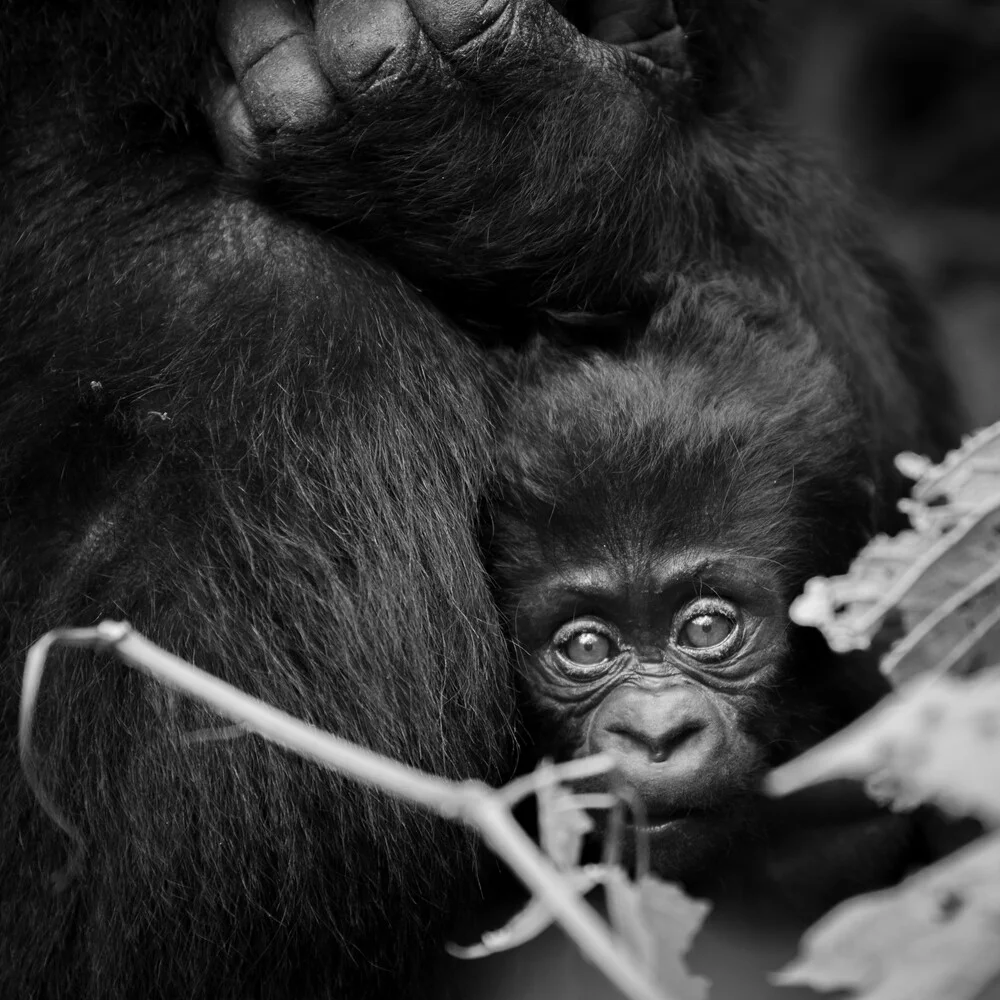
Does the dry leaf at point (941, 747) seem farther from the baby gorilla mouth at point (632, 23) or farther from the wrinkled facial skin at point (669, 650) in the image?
the baby gorilla mouth at point (632, 23)

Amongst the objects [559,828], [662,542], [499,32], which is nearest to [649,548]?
[662,542]

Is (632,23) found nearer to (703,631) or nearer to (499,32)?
(499,32)

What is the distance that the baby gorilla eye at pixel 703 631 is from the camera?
5.75ft

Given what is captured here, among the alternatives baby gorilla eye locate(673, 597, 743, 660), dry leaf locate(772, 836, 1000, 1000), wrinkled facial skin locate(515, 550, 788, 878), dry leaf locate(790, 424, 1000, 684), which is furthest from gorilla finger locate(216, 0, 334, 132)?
dry leaf locate(772, 836, 1000, 1000)

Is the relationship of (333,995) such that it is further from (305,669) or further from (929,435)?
(929,435)

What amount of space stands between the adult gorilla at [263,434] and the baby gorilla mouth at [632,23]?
8 cm

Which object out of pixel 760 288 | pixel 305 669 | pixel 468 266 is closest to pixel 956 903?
pixel 305 669

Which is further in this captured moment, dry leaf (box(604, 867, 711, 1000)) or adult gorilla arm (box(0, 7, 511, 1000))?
adult gorilla arm (box(0, 7, 511, 1000))

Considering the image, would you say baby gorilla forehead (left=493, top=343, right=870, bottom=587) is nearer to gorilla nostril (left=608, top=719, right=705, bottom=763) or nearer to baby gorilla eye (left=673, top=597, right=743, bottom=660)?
baby gorilla eye (left=673, top=597, right=743, bottom=660)

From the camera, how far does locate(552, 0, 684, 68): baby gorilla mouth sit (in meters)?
1.85

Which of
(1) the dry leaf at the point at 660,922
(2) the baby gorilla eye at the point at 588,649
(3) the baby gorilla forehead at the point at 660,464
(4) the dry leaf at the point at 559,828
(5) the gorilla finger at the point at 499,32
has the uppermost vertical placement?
(5) the gorilla finger at the point at 499,32

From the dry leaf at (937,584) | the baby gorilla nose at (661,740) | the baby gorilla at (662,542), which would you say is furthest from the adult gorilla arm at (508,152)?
the dry leaf at (937,584)

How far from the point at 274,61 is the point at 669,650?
0.85 metres

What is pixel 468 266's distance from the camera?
1.76 meters
